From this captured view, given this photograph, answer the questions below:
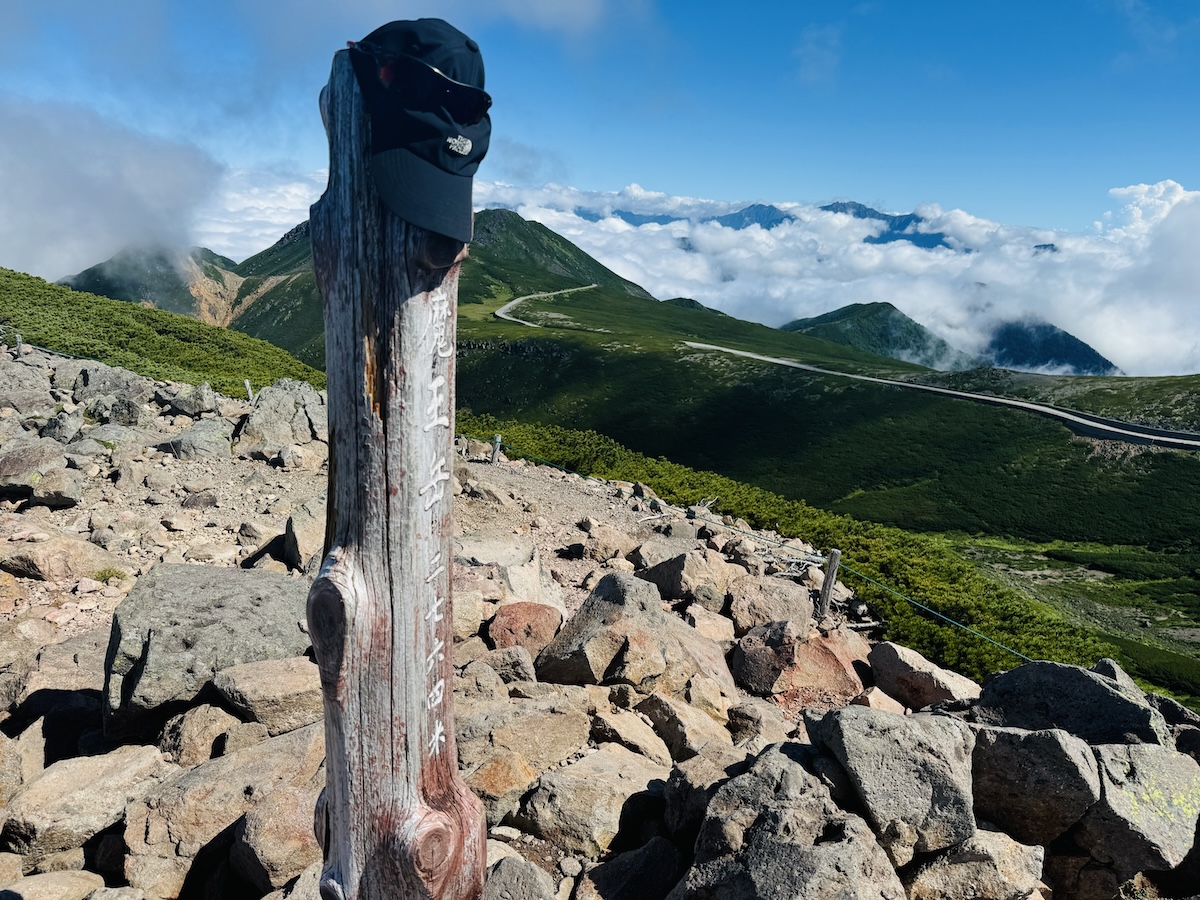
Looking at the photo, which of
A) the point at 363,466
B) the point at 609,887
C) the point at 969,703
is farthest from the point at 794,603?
the point at 363,466

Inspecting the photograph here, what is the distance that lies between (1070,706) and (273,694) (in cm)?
805

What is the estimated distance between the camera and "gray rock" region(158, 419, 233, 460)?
703 inches

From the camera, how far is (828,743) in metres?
6.00

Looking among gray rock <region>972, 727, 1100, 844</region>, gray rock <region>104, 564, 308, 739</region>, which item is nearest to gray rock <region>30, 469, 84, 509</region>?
gray rock <region>104, 564, 308, 739</region>

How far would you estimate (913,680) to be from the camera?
449 inches

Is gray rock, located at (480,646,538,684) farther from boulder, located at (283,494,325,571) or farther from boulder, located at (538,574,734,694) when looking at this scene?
boulder, located at (283,494,325,571)

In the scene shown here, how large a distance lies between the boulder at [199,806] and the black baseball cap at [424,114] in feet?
16.5

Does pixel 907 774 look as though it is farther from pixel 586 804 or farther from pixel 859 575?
pixel 859 575

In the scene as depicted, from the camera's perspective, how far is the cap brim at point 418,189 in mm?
3217

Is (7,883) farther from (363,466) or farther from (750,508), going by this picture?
(750,508)

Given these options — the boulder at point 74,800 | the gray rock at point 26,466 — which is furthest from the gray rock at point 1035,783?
the gray rock at point 26,466

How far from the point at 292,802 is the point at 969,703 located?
23.0ft

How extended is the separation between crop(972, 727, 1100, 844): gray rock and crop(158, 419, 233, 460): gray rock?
701 inches

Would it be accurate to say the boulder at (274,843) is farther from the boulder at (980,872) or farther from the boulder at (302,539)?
the boulder at (302,539)
